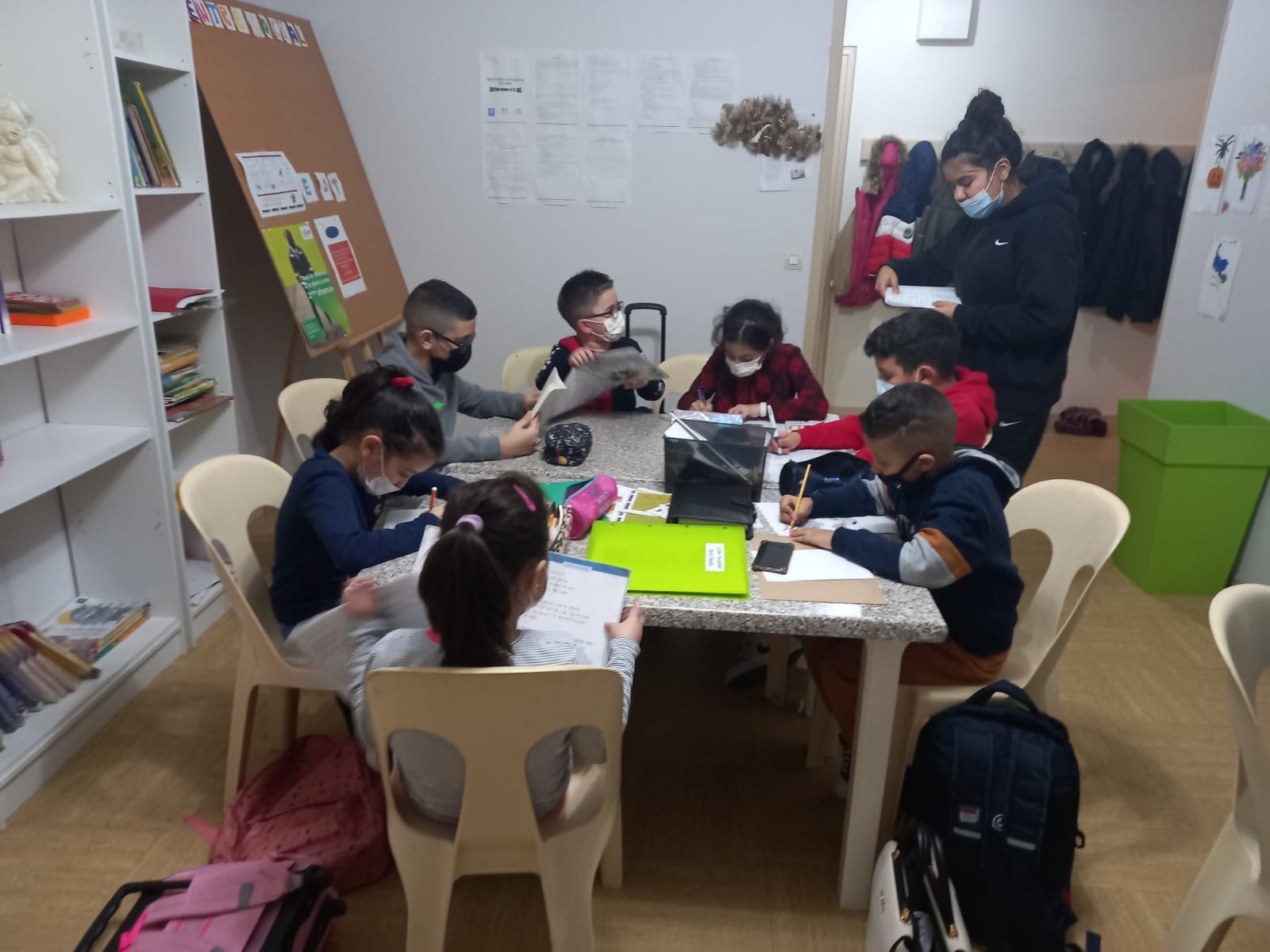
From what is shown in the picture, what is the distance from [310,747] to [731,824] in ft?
3.25

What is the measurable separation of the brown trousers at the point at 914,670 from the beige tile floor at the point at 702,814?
373mm

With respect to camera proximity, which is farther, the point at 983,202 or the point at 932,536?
the point at 983,202

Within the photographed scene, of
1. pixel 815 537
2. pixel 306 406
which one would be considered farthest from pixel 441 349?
pixel 815 537

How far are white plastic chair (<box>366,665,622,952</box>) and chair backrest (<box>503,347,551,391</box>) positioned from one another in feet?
5.81

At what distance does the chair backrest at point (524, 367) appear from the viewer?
118 inches

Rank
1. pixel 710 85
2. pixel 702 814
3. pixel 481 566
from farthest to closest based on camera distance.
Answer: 1. pixel 710 85
2. pixel 702 814
3. pixel 481 566

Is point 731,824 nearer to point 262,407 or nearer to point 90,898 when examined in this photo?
point 90,898

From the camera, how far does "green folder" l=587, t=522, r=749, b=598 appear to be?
152 cm

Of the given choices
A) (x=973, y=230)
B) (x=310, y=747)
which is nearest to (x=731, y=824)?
(x=310, y=747)

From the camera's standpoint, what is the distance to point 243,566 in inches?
73.6

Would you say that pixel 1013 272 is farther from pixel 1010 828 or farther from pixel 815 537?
pixel 1010 828

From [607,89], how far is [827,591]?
2.79m

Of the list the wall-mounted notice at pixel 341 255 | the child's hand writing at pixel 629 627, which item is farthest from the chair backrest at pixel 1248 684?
the wall-mounted notice at pixel 341 255

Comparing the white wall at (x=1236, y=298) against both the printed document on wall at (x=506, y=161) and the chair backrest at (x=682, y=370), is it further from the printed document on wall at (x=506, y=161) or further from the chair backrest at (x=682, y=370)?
the printed document on wall at (x=506, y=161)
